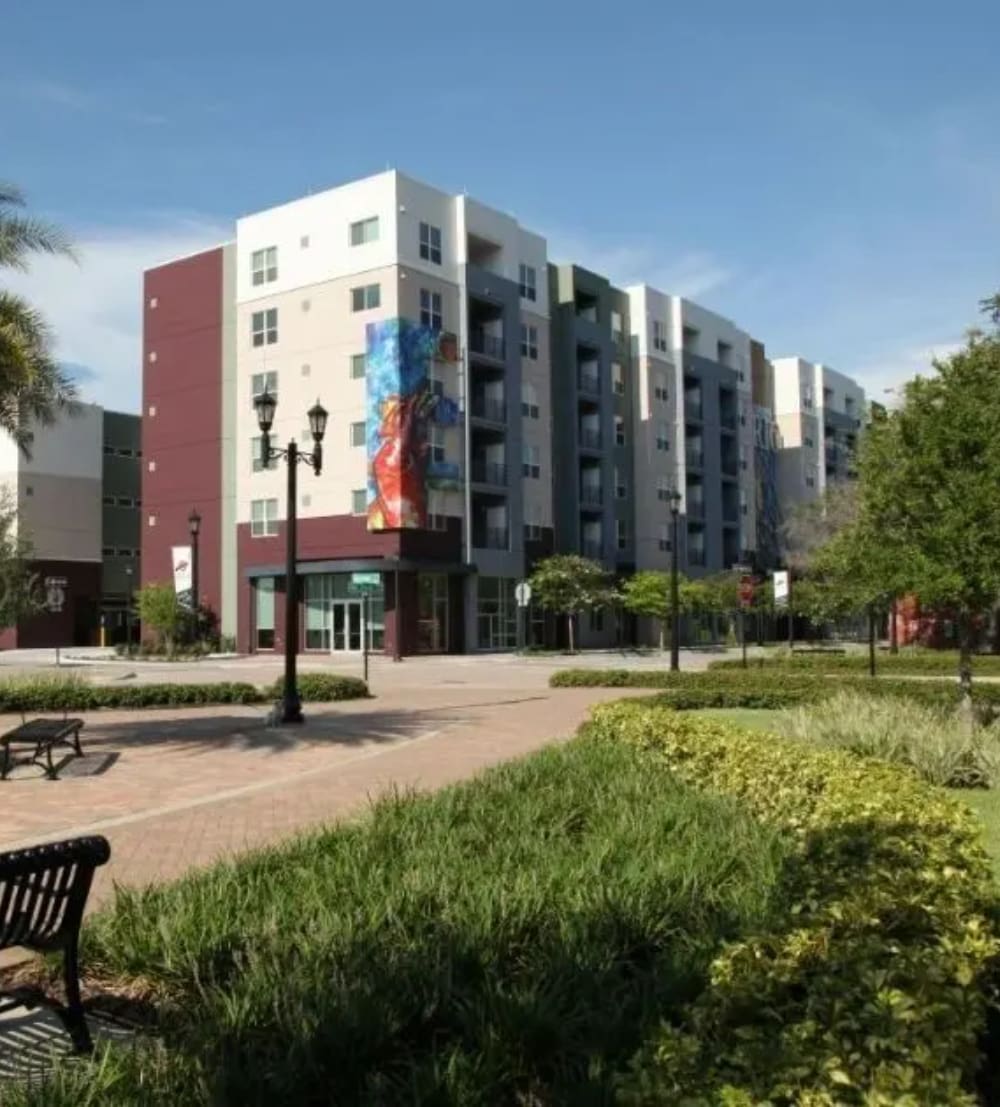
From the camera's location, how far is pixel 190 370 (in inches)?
2336

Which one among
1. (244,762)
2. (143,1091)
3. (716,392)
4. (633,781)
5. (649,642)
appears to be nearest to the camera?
(143,1091)

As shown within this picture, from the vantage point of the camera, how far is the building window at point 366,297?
171ft

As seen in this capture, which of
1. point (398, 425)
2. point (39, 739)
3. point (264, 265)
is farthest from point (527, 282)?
point (39, 739)

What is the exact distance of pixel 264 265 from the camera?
186 ft

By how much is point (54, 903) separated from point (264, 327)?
5395 centimetres

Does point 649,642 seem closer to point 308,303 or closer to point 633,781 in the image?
point 308,303

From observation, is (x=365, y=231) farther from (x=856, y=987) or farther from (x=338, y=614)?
(x=856, y=987)

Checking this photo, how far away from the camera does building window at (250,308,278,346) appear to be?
183 ft

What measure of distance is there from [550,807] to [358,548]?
43871 millimetres

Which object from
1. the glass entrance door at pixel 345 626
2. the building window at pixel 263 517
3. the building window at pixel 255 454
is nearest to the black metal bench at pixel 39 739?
the glass entrance door at pixel 345 626

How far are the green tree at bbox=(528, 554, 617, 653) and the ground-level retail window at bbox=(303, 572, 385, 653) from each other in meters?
8.86

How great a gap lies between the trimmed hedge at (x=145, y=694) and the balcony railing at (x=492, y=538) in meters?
31.8

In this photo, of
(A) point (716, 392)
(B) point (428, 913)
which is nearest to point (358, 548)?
(A) point (716, 392)

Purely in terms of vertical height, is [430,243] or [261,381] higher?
[430,243]
